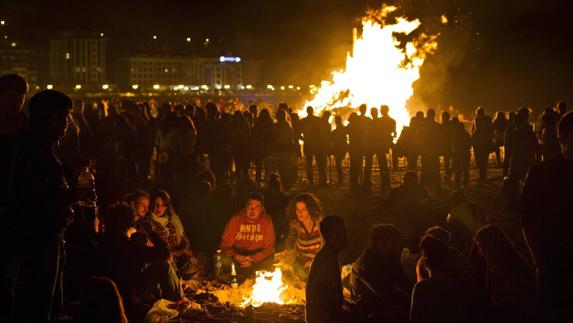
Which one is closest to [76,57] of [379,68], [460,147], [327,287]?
[379,68]

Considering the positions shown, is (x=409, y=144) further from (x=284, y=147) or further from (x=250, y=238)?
(x=250, y=238)

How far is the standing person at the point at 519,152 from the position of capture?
42.8ft

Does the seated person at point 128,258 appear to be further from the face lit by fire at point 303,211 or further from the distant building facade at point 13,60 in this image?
the distant building facade at point 13,60

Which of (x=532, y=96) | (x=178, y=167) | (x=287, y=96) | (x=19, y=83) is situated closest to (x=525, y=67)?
(x=532, y=96)

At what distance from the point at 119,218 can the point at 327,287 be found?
248cm

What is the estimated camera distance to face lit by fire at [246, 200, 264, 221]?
8.84 m

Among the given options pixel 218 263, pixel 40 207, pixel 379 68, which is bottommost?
pixel 218 263

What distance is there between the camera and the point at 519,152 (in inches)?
514

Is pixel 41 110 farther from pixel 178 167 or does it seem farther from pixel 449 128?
pixel 449 128

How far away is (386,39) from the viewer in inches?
983

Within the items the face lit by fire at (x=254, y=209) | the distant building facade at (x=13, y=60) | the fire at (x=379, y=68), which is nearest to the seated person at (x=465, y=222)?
the face lit by fire at (x=254, y=209)

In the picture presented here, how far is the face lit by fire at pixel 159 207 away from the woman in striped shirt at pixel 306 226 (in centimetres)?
169

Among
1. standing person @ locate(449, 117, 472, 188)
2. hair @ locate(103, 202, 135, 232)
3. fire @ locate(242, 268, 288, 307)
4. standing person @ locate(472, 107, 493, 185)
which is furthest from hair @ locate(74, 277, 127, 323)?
standing person @ locate(472, 107, 493, 185)

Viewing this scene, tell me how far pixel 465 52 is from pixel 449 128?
15.4 meters
